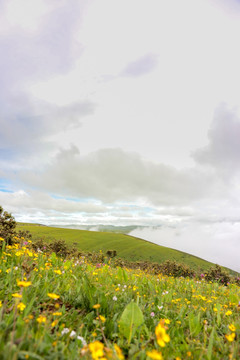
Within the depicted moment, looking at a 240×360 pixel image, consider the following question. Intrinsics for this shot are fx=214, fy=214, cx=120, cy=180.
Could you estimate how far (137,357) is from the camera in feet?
8.66

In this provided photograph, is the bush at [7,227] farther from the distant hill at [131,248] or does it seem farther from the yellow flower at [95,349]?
the distant hill at [131,248]

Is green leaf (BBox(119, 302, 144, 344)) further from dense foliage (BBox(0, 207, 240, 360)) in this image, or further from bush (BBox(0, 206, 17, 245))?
bush (BBox(0, 206, 17, 245))

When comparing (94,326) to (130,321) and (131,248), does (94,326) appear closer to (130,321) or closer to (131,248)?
(130,321)

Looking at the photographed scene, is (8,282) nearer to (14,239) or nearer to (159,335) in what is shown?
(159,335)

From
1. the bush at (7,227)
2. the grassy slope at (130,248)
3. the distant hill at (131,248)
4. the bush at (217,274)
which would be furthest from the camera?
the grassy slope at (130,248)

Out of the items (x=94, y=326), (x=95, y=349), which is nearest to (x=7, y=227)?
(x=94, y=326)

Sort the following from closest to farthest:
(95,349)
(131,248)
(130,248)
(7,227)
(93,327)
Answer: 1. (95,349)
2. (93,327)
3. (7,227)
4. (131,248)
5. (130,248)

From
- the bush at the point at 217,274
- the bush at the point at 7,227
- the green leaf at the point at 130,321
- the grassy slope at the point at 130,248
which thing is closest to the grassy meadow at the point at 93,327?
the green leaf at the point at 130,321

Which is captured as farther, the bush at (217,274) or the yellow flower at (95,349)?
the bush at (217,274)

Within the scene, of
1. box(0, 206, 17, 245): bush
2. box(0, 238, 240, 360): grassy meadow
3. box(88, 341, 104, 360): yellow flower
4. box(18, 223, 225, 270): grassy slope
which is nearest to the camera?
box(88, 341, 104, 360): yellow flower

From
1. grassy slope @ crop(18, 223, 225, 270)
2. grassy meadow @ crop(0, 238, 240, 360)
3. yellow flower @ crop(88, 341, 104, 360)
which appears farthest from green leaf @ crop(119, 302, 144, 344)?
grassy slope @ crop(18, 223, 225, 270)

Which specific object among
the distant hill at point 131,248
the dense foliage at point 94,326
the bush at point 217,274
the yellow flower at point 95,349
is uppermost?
the yellow flower at point 95,349

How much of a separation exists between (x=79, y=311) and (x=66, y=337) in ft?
3.56

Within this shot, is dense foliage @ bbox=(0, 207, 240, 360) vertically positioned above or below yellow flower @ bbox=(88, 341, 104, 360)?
below
